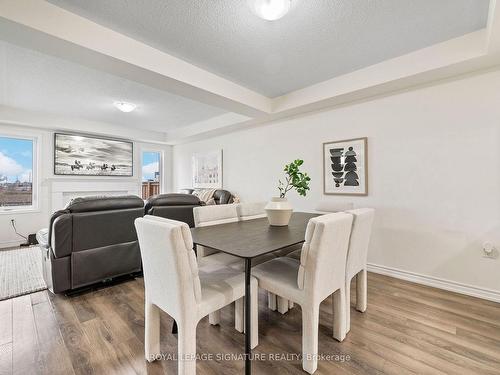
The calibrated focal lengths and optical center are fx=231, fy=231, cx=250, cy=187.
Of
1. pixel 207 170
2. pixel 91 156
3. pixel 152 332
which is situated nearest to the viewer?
pixel 152 332

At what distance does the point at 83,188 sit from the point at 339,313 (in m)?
5.36

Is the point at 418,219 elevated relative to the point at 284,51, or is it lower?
lower

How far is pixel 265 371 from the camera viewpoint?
53.4 inches

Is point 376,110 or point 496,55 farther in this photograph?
point 376,110

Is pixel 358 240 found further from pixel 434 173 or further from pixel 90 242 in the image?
pixel 90 242

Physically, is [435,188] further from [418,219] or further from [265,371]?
[265,371]

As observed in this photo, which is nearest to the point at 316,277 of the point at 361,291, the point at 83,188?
the point at 361,291

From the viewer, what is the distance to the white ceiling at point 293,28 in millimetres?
1719

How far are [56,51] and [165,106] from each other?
7.17ft

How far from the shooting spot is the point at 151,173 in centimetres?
625

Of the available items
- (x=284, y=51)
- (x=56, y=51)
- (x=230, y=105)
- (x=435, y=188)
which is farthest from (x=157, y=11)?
(x=435, y=188)

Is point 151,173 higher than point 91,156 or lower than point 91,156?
lower

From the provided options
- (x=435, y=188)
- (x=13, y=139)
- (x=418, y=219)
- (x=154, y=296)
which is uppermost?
(x=13, y=139)

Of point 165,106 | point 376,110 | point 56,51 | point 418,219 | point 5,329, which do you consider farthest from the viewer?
point 165,106
